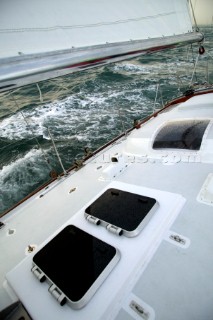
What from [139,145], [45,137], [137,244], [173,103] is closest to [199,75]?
[173,103]

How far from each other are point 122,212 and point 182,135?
1.54 metres

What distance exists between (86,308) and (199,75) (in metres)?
12.9

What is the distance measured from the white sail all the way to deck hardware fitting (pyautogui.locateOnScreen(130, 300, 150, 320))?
152cm

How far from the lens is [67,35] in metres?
1.70

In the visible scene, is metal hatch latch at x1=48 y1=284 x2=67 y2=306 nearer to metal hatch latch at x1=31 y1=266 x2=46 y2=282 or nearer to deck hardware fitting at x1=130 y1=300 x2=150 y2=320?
metal hatch latch at x1=31 y1=266 x2=46 y2=282

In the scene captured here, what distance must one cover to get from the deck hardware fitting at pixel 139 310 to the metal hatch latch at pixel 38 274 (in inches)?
24.6

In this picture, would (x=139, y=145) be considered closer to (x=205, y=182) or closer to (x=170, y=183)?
(x=170, y=183)

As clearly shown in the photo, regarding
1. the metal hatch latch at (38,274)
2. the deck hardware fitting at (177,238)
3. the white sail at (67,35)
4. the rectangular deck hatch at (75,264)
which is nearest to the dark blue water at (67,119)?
the white sail at (67,35)

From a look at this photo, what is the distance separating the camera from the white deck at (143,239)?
1311 mm

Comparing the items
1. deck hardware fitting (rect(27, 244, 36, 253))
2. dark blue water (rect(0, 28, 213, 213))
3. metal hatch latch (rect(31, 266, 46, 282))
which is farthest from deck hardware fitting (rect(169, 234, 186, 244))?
dark blue water (rect(0, 28, 213, 213))

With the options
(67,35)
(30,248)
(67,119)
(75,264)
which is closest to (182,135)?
(67,35)

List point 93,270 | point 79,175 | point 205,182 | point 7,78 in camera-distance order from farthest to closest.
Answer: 1. point 79,175
2. point 205,182
3. point 93,270
4. point 7,78

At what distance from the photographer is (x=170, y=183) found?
2.29 m

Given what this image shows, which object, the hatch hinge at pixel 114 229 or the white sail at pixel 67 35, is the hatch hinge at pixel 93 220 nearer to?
the hatch hinge at pixel 114 229
